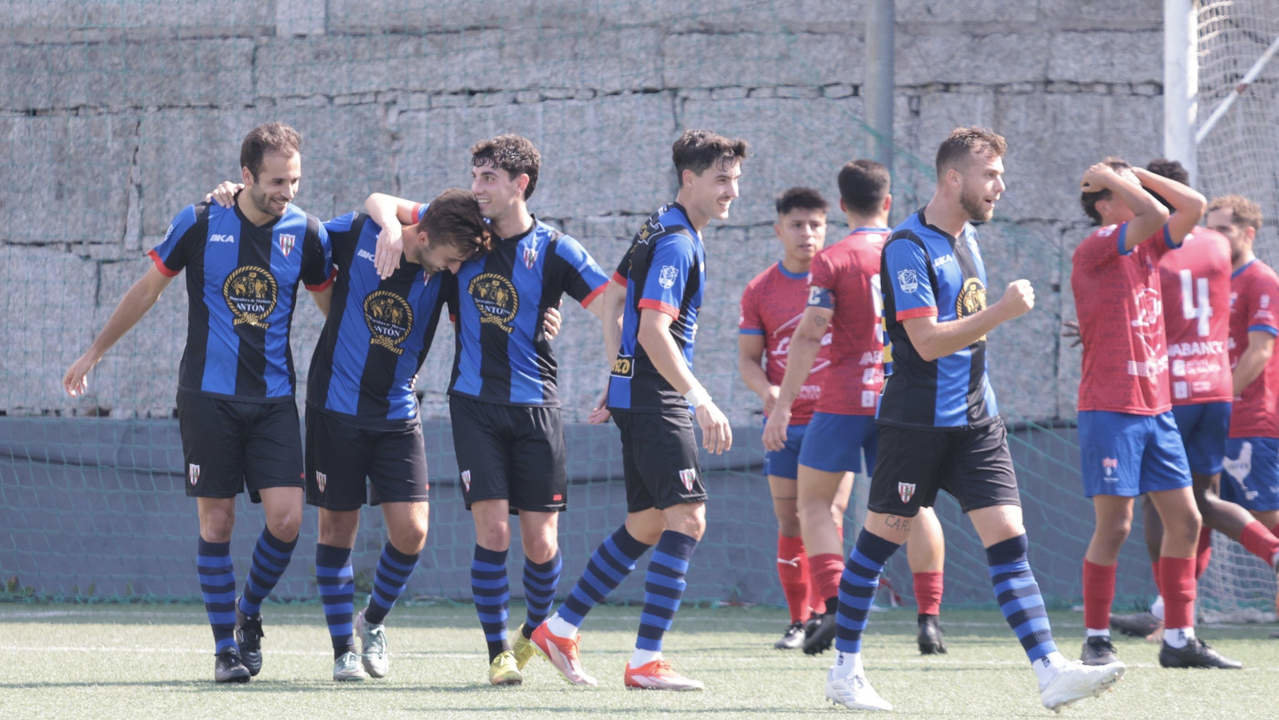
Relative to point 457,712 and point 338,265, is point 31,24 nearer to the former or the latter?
point 338,265

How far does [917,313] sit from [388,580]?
2.32 meters

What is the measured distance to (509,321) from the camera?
18.3 feet

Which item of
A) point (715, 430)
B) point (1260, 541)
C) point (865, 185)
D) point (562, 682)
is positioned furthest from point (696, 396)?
point (1260, 541)

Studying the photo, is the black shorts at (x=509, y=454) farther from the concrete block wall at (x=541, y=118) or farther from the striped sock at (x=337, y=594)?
the concrete block wall at (x=541, y=118)

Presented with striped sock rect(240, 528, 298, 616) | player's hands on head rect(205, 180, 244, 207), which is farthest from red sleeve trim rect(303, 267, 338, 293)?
striped sock rect(240, 528, 298, 616)

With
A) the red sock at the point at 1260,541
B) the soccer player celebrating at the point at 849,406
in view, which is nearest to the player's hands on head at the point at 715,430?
the soccer player celebrating at the point at 849,406

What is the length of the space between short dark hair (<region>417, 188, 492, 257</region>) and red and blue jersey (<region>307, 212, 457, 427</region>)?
273 millimetres

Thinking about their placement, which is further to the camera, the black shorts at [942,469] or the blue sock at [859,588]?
the blue sock at [859,588]

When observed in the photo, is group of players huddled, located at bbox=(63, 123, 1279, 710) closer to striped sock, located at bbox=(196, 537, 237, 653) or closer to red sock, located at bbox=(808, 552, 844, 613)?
striped sock, located at bbox=(196, 537, 237, 653)

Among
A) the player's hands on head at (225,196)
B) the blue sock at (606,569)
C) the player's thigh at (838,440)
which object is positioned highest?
the player's hands on head at (225,196)

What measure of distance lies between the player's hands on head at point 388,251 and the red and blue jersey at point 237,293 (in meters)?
0.37

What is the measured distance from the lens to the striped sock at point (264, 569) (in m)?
5.84

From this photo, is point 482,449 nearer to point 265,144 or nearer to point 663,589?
point 663,589

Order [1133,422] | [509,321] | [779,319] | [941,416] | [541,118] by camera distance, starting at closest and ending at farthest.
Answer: [941,416], [509,321], [1133,422], [779,319], [541,118]
